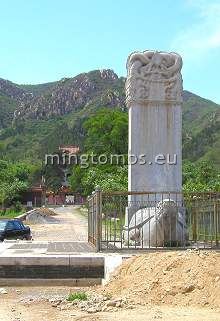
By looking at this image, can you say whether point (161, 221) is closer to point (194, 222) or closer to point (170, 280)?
point (194, 222)

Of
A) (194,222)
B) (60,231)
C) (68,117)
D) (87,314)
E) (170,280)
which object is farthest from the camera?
(68,117)

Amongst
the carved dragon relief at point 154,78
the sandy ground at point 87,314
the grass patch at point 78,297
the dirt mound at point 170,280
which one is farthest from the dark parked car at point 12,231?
the grass patch at point 78,297

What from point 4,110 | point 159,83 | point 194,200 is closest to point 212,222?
point 194,200

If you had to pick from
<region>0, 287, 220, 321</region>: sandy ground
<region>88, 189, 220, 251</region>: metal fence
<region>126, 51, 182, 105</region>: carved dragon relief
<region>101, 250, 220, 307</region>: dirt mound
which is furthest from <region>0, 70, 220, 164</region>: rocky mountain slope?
<region>0, 287, 220, 321</region>: sandy ground

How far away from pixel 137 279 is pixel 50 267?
2853 millimetres

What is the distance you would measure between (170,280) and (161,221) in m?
4.45

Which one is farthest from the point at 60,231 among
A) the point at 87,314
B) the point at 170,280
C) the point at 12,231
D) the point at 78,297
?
the point at 87,314

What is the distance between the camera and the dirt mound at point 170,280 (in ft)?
32.5

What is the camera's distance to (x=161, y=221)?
14.9 meters

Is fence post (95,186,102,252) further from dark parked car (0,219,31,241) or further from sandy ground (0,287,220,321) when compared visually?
dark parked car (0,219,31,241)

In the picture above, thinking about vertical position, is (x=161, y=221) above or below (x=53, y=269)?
above

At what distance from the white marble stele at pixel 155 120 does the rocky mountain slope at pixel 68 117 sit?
255 ft

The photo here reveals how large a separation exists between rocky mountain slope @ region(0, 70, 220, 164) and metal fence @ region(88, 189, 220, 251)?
79.2 metres

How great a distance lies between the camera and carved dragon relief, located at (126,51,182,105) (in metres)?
18.2
